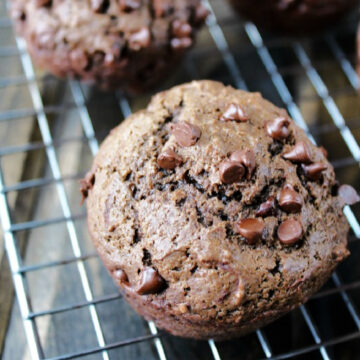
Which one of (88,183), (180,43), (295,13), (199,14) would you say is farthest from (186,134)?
(295,13)

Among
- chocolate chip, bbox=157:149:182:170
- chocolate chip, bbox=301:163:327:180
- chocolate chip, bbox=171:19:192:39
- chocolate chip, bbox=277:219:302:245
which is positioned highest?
chocolate chip, bbox=171:19:192:39

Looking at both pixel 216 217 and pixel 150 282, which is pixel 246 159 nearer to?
pixel 216 217

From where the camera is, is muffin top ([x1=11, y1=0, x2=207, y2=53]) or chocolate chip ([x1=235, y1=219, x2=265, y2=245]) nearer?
chocolate chip ([x1=235, y1=219, x2=265, y2=245])

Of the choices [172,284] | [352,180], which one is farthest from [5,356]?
[352,180]

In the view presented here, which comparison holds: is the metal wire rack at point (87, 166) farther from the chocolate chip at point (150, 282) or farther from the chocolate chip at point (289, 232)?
the chocolate chip at point (289, 232)

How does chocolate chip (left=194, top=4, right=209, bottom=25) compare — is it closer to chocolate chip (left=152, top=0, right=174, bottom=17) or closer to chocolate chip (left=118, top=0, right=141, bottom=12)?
chocolate chip (left=152, top=0, right=174, bottom=17)

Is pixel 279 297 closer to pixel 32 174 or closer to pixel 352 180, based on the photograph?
pixel 352 180

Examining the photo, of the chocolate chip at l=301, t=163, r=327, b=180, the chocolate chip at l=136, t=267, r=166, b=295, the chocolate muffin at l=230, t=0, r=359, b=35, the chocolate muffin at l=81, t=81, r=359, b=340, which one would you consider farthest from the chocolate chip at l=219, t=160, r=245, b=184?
the chocolate muffin at l=230, t=0, r=359, b=35
